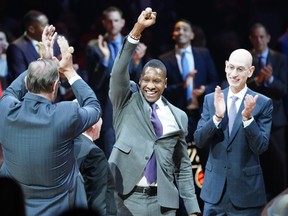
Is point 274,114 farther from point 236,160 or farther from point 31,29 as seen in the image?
point 236,160

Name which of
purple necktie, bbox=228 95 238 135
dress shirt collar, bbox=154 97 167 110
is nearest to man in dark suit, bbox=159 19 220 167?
purple necktie, bbox=228 95 238 135

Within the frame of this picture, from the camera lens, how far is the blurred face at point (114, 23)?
9.63m

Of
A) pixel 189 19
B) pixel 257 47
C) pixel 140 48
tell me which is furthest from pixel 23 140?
pixel 189 19

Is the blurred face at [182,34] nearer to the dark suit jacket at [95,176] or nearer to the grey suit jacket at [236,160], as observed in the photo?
the grey suit jacket at [236,160]

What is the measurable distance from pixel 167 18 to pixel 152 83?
4336 mm

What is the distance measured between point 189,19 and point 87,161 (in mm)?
5371

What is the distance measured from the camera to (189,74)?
9328mm

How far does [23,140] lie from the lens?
5.29 meters

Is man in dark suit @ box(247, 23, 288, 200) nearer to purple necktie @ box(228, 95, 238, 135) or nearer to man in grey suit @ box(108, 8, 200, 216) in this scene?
purple necktie @ box(228, 95, 238, 135)

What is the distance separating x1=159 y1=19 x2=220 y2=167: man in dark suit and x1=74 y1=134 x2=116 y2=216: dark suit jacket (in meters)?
3.67

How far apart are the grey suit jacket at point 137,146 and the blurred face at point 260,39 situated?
3719 mm

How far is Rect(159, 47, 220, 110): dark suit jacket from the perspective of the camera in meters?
9.38

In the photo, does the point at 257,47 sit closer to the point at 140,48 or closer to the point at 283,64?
the point at 283,64

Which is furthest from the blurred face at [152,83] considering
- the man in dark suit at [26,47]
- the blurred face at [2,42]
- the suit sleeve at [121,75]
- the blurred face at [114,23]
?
the blurred face at [114,23]
